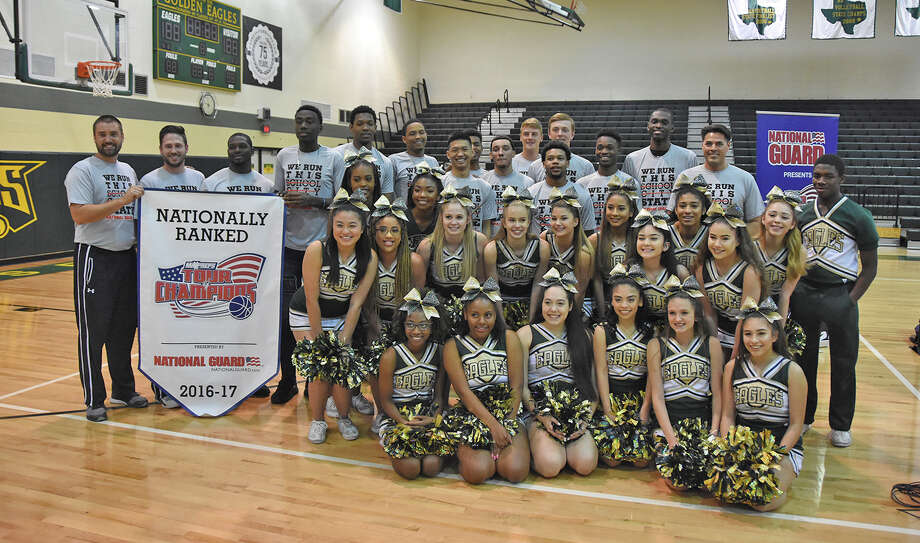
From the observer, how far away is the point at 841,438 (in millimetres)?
3891

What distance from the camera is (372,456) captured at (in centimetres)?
368

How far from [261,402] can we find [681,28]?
1727cm

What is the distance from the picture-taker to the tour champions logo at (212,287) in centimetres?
419

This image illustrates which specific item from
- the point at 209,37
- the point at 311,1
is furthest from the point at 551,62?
the point at 209,37

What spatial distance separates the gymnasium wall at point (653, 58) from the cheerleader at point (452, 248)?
641 inches

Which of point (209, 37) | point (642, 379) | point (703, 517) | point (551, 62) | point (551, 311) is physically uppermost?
point (551, 62)

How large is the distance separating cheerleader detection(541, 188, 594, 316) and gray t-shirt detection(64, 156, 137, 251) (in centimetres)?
243

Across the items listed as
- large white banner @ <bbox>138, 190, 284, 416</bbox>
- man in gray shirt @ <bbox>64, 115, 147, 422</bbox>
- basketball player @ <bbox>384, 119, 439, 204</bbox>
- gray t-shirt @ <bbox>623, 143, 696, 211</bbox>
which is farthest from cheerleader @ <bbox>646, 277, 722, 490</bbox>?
man in gray shirt @ <bbox>64, 115, 147, 422</bbox>

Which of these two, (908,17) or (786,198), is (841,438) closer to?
(786,198)

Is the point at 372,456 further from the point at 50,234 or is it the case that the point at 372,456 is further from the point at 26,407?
the point at 50,234

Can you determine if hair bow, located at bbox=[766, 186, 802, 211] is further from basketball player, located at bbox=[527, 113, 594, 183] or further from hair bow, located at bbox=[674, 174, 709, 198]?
basketball player, located at bbox=[527, 113, 594, 183]

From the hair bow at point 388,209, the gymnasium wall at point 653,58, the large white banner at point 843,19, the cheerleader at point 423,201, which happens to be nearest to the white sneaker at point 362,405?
the cheerleader at point 423,201

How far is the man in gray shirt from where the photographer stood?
4051mm

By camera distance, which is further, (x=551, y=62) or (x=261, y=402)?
(x=551, y=62)
